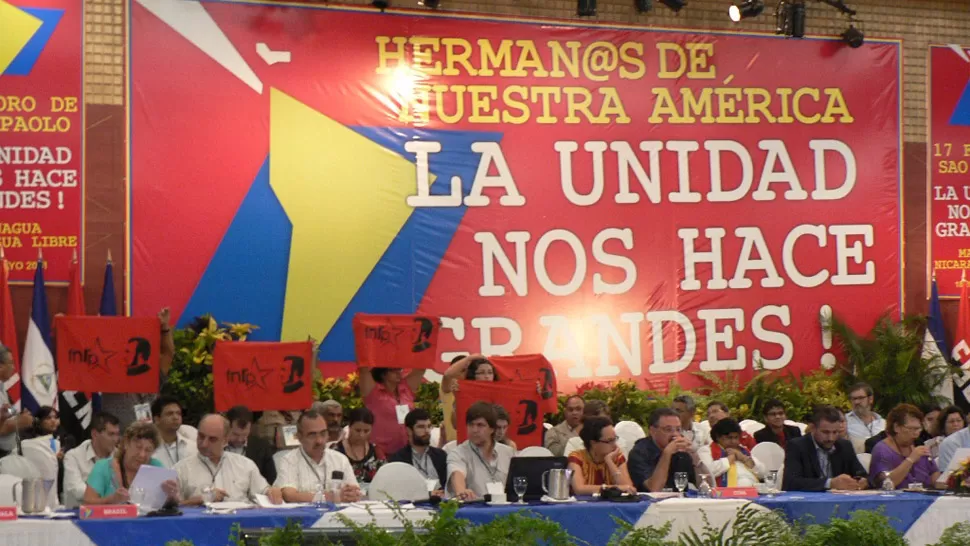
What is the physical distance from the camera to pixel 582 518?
683 centimetres

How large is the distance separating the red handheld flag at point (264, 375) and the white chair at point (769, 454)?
3.03 meters

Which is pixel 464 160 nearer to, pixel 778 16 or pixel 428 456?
pixel 778 16

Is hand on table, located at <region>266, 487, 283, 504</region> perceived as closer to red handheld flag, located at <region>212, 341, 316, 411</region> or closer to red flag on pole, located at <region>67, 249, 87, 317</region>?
red handheld flag, located at <region>212, 341, 316, 411</region>

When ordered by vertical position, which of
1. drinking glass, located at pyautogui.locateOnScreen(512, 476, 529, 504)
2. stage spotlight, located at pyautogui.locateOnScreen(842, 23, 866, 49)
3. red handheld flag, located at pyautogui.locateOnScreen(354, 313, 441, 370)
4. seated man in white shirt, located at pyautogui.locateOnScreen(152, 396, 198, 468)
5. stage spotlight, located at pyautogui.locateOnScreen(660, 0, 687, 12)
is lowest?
drinking glass, located at pyautogui.locateOnScreen(512, 476, 529, 504)

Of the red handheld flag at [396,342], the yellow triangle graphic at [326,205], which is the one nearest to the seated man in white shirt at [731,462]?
the red handheld flag at [396,342]

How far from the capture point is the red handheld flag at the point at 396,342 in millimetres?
10250

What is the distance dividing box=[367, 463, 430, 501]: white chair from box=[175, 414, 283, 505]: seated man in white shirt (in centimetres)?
58

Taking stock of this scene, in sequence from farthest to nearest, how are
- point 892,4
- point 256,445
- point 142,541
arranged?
point 892,4 < point 256,445 < point 142,541

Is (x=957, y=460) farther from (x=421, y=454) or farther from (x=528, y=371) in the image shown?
(x=528, y=371)

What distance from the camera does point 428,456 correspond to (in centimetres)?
852

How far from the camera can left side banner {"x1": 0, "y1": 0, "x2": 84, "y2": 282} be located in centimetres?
1082

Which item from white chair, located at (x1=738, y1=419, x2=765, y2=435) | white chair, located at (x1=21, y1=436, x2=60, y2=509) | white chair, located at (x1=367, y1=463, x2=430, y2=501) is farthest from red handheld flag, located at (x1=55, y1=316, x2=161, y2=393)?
white chair, located at (x1=738, y1=419, x2=765, y2=435)

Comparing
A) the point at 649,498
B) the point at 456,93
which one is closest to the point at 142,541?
the point at 649,498

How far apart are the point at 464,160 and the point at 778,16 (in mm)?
3222
